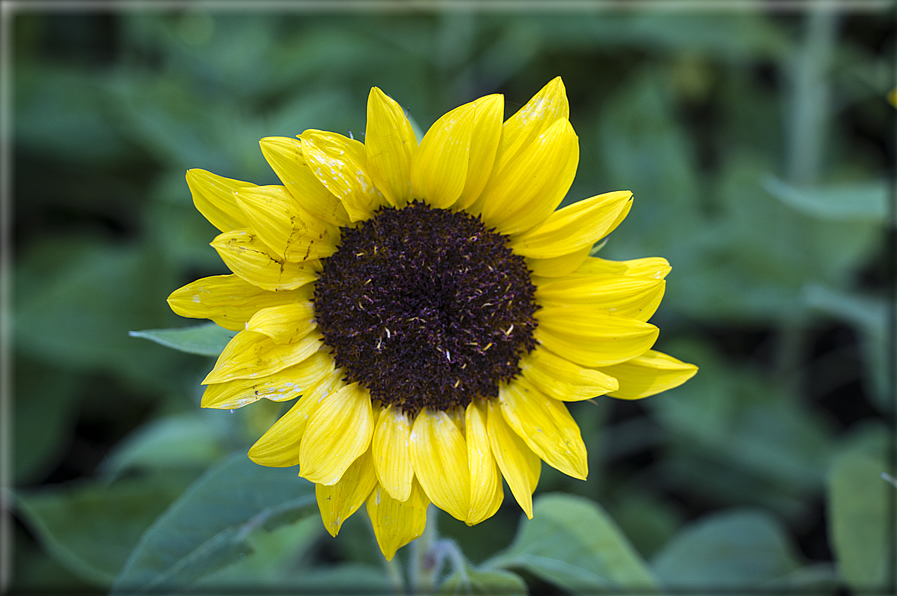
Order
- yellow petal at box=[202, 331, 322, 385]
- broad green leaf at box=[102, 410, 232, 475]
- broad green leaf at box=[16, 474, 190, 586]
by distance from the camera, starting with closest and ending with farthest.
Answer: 1. yellow petal at box=[202, 331, 322, 385]
2. broad green leaf at box=[16, 474, 190, 586]
3. broad green leaf at box=[102, 410, 232, 475]

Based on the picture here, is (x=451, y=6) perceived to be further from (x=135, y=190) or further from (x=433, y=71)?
(x=135, y=190)

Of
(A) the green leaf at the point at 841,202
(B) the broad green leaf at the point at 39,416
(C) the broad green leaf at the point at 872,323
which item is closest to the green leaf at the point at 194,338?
(A) the green leaf at the point at 841,202

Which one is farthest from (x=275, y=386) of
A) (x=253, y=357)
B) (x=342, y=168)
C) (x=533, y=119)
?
(x=533, y=119)

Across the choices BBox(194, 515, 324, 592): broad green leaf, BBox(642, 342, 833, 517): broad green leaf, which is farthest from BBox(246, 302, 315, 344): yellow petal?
BBox(642, 342, 833, 517): broad green leaf

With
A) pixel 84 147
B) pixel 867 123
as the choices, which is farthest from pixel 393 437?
pixel 867 123

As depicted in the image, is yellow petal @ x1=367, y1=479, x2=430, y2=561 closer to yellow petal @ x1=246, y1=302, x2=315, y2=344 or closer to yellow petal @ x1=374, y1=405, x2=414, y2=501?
yellow petal @ x1=374, y1=405, x2=414, y2=501
